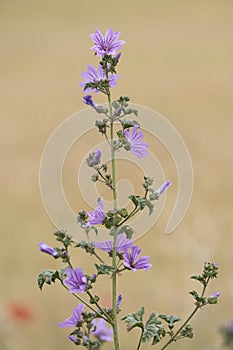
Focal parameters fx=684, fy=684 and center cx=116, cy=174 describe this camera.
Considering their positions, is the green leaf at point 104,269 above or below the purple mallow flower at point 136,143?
below

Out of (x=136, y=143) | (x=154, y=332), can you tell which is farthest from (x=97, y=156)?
(x=154, y=332)

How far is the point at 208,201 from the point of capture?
1755 mm

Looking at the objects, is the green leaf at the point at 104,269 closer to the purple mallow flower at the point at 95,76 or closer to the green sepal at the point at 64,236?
the green sepal at the point at 64,236

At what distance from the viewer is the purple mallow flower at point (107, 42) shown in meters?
0.52

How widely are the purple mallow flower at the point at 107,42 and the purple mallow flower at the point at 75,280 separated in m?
0.16

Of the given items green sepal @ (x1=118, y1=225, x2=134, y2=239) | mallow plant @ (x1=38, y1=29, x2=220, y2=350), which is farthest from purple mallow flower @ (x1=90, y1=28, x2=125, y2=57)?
green sepal @ (x1=118, y1=225, x2=134, y2=239)

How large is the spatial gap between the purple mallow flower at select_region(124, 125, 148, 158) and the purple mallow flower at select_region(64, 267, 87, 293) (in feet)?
0.32

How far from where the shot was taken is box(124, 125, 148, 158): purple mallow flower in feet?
1.71

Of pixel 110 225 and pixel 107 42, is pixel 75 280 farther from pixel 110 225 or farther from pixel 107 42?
pixel 107 42

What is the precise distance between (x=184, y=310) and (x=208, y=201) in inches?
14.9

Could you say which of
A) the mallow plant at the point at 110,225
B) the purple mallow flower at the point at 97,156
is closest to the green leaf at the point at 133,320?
the mallow plant at the point at 110,225

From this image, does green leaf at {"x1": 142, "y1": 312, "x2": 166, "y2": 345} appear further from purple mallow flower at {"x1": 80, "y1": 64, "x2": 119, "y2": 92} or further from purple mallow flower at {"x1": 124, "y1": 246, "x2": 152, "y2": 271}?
purple mallow flower at {"x1": 80, "y1": 64, "x2": 119, "y2": 92}

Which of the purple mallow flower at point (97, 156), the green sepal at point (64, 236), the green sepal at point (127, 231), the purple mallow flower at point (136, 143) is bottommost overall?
the green sepal at point (64, 236)

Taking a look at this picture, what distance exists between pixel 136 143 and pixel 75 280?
0.37 feet
